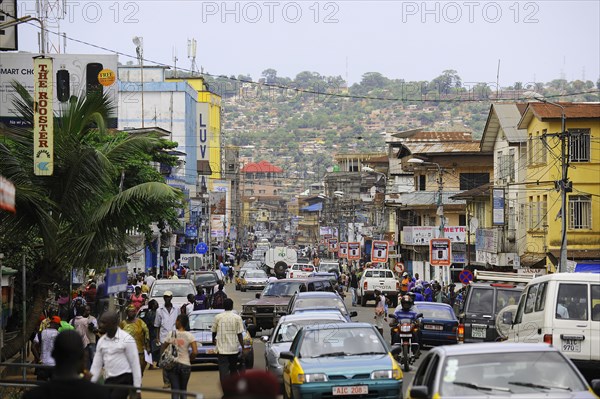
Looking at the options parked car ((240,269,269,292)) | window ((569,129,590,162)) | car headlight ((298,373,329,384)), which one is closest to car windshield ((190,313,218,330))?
car headlight ((298,373,329,384))

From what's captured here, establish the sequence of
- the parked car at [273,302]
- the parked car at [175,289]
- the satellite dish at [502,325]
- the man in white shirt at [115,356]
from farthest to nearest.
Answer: the parked car at [175,289] < the parked car at [273,302] < the satellite dish at [502,325] < the man in white shirt at [115,356]

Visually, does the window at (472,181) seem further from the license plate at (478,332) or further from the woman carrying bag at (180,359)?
the woman carrying bag at (180,359)

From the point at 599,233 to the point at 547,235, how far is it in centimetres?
231

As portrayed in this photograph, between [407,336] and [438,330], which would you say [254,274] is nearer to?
[438,330]

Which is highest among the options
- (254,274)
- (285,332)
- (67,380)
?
(67,380)

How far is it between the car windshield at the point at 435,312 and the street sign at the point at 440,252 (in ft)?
49.1

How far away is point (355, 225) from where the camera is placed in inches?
4621

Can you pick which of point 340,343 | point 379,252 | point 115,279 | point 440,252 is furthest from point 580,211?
point 340,343

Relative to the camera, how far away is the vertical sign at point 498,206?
5494 centimetres

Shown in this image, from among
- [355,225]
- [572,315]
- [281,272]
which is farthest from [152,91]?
[572,315]

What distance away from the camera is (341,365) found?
1708 centimetres

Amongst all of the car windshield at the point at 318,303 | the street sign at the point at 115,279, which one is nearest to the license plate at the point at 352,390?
the street sign at the point at 115,279

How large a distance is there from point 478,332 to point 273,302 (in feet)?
37.1

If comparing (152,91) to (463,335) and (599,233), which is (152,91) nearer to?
(599,233)
